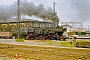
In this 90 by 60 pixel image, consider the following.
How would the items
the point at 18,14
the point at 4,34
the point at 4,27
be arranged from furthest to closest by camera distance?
the point at 4,27 < the point at 4,34 < the point at 18,14

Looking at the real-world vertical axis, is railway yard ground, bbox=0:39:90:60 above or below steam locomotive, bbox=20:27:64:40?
below

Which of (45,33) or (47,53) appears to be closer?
(47,53)

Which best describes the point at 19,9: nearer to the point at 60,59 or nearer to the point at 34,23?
the point at 34,23

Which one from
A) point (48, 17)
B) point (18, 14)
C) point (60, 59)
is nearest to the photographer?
point (60, 59)

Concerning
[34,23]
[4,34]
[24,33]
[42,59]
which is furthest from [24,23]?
[42,59]

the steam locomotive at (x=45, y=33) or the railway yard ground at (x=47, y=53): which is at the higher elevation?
the steam locomotive at (x=45, y=33)

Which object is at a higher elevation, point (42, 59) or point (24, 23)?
point (24, 23)

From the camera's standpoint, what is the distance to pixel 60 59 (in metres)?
14.1

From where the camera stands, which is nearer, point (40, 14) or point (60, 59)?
point (60, 59)

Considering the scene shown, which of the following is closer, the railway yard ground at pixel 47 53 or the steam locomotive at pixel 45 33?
the railway yard ground at pixel 47 53

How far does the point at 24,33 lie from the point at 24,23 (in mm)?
15012

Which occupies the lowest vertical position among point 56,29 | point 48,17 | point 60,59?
point 60,59

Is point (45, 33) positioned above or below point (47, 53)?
above

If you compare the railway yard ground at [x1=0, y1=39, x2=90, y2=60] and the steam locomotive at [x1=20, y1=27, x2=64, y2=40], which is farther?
the steam locomotive at [x1=20, y1=27, x2=64, y2=40]
